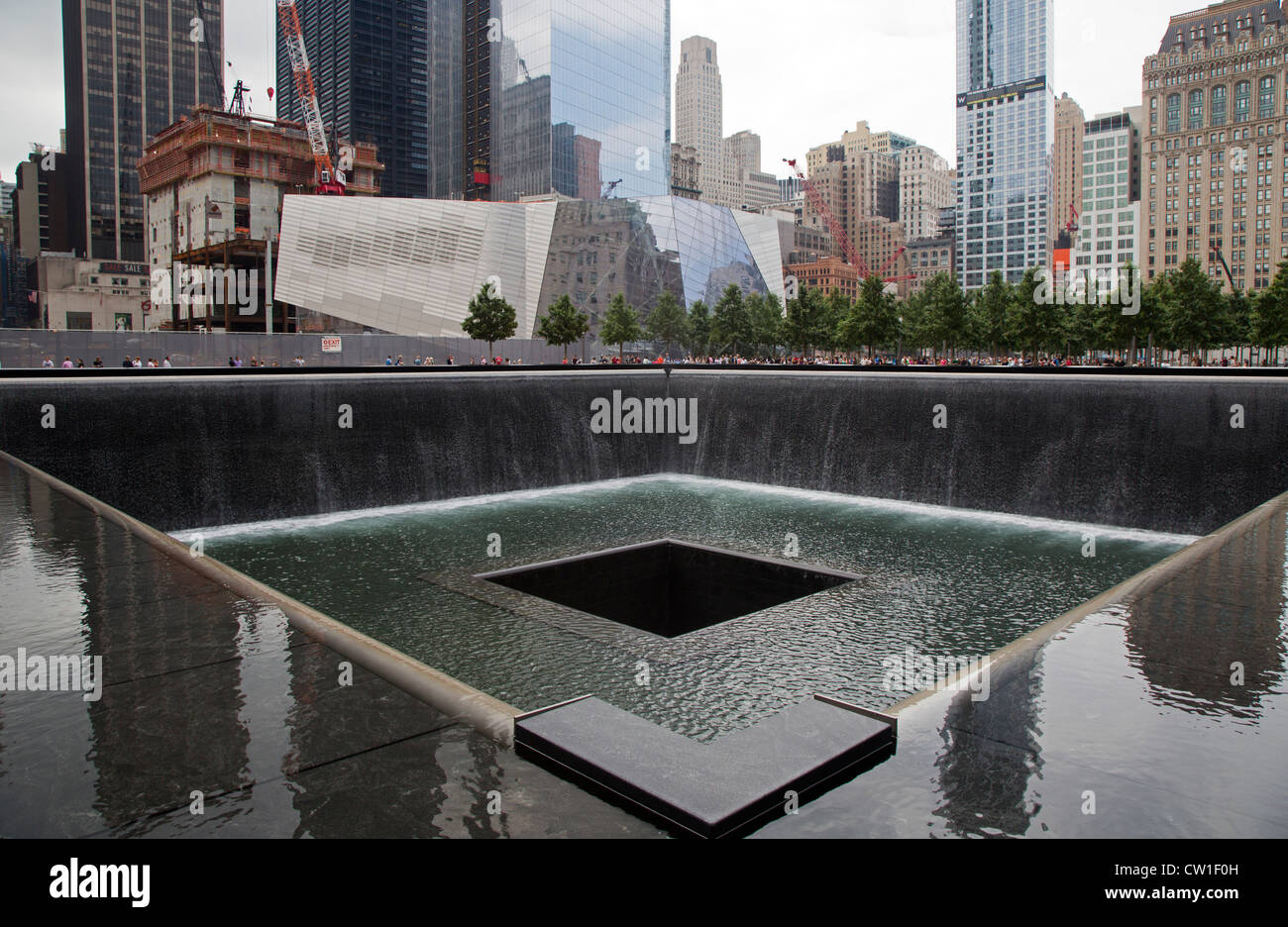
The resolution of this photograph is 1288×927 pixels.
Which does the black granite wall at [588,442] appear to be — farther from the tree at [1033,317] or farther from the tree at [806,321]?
the tree at [806,321]

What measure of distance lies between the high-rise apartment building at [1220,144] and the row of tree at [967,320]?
6055 centimetres

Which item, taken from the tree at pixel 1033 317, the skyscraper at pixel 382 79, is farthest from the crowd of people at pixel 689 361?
the skyscraper at pixel 382 79

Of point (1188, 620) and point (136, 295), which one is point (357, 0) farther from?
point (1188, 620)

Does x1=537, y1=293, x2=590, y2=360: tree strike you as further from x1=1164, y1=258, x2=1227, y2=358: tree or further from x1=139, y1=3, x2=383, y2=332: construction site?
x1=139, y1=3, x2=383, y2=332: construction site

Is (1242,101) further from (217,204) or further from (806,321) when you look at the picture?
(217,204)

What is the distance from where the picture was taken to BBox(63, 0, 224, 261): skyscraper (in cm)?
13200

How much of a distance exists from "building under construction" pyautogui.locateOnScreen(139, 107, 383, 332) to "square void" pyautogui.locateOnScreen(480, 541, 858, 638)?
73.9m

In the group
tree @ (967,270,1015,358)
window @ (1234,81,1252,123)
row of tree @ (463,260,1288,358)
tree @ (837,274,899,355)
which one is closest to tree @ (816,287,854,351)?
row of tree @ (463,260,1288,358)

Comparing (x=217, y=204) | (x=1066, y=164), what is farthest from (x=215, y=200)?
(x=1066, y=164)

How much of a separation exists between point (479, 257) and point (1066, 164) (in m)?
159

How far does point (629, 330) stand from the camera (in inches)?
2240
